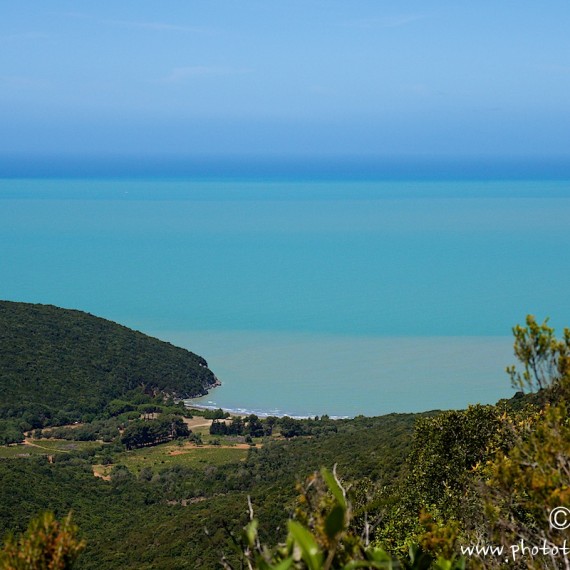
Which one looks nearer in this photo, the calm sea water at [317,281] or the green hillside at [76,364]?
the green hillside at [76,364]

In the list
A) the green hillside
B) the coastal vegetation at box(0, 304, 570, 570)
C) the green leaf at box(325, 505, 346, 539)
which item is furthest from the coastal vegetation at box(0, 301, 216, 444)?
the green leaf at box(325, 505, 346, 539)

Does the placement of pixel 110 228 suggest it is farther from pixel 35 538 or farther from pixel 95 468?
pixel 35 538

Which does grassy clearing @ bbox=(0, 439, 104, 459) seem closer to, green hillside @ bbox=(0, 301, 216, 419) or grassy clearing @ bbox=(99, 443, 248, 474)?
grassy clearing @ bbox=(99, 443, 248, 474)

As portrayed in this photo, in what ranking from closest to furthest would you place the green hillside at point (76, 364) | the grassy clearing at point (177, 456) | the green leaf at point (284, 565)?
the green leaf at point (284, 565), the grassy clearing at point (177, 456), the green hillside at point (76, 364)

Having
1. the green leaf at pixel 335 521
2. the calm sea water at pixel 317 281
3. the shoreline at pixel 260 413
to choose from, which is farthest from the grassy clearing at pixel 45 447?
the green leaf at pixel 335 521

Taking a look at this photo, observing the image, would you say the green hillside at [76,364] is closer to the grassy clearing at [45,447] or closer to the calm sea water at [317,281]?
the calm sea water at [317,281]

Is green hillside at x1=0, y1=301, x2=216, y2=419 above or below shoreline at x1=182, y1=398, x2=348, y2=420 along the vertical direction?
above

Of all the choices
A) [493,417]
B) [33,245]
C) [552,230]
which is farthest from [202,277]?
[493,417]
